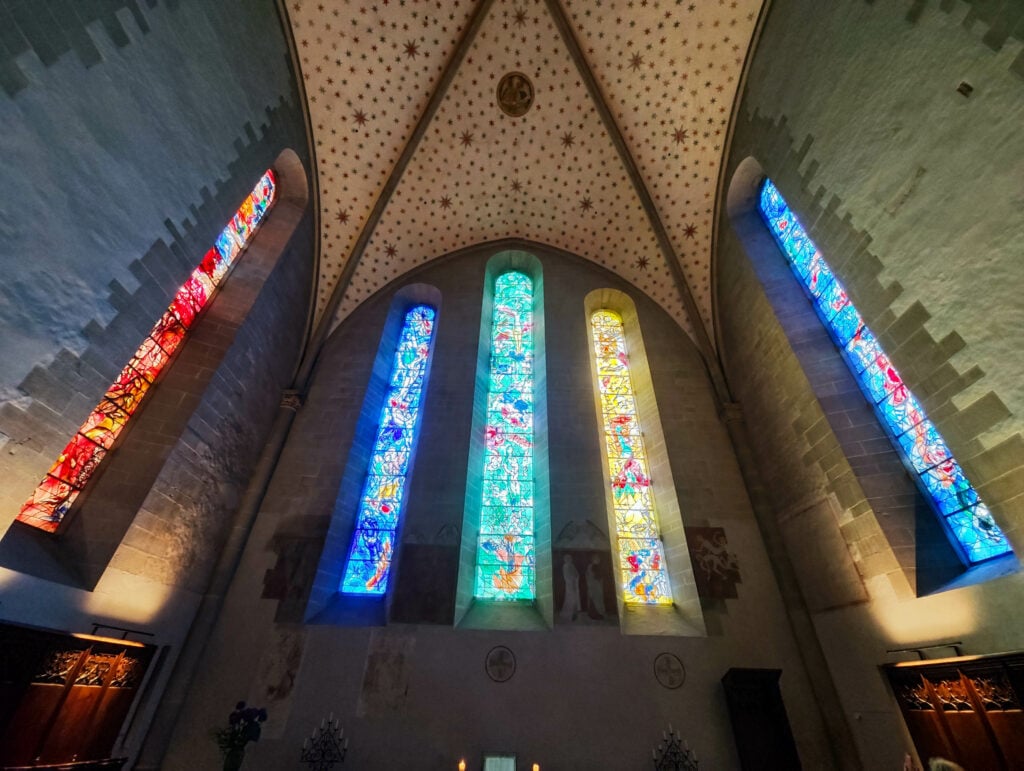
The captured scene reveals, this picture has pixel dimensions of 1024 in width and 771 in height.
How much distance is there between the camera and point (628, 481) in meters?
6.63

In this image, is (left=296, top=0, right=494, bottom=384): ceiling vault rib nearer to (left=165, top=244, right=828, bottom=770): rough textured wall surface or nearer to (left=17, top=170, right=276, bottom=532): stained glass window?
(left=165, top=244, right=828, bottom=770): rough textured wall surface

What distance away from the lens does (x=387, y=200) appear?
8.22 m

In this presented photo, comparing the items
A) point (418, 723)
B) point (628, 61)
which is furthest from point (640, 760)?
point (628, 61)

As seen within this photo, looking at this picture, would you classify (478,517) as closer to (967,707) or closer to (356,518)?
(356,518)

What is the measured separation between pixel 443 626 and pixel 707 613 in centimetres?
327

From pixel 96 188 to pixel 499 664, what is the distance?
6.03m

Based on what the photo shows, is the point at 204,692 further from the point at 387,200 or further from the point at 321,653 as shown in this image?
the point at 387,200

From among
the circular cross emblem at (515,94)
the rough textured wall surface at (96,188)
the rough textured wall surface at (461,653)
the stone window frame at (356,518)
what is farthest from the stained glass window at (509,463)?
the rough textured wall surface at (96,188)

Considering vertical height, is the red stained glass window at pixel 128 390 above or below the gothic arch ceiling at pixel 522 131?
below

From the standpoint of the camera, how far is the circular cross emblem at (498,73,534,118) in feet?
25.8

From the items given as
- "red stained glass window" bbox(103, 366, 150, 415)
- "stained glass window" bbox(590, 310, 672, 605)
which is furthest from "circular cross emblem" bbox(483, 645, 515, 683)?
"red stained glass window" bbox(103, 366, 150, 415)

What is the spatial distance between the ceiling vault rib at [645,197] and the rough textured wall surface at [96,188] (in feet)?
16.7

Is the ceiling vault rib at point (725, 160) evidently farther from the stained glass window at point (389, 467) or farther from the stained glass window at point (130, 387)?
the stained glass window at point (130, 387)

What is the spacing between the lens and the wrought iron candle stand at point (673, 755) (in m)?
4.38
